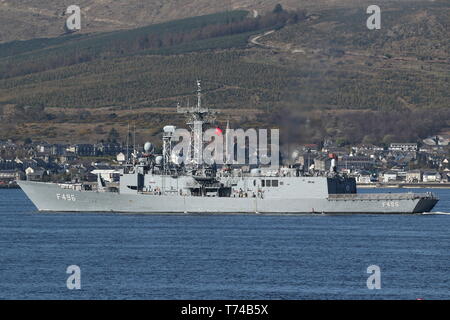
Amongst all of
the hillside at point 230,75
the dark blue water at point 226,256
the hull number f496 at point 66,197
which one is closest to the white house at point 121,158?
the hillside at point 230,75

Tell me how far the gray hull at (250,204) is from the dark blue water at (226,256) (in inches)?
41.9

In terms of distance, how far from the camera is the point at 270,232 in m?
47.4

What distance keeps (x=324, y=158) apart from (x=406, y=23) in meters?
76.8

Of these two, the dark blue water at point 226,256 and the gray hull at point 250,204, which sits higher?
the gray hull at point 250,204

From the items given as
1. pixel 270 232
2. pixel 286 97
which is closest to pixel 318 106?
pixel 286 97

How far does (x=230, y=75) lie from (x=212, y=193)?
99.8 meters

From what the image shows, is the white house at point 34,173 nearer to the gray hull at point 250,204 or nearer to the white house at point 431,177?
the white house at point 431,177

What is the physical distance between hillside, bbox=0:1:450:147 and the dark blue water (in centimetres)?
5714

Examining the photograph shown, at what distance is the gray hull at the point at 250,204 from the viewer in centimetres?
5762

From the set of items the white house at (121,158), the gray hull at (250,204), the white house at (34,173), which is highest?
the white house at (121,158)

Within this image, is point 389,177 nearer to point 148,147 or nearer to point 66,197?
point 148,147

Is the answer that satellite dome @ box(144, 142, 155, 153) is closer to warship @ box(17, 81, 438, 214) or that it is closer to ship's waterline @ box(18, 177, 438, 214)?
warship @ box(17, 81, 438, 214)

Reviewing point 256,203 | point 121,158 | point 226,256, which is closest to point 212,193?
point 256,203
